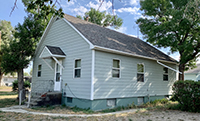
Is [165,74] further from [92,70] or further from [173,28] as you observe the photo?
[92,70]

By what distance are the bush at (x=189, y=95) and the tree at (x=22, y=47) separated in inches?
438

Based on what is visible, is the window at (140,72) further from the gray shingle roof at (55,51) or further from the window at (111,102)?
the gray shingle roof at (55,51)

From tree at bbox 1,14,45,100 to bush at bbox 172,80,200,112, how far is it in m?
11.1

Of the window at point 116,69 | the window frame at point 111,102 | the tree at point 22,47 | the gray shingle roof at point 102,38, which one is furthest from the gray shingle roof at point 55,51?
the window frame at point 111,102

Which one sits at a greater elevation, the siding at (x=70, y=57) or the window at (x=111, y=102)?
the siding at (x=70, y=57)

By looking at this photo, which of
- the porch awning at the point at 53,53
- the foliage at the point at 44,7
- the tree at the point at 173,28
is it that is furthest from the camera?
the tree at the point at 173,28

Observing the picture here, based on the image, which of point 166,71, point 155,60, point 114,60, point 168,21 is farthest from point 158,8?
point 114,60

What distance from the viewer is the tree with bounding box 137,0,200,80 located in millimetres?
12592

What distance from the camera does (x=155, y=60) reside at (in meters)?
14.1

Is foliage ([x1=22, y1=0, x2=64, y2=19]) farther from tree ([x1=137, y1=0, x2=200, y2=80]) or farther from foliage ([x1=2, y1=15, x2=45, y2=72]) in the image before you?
tree ([x1=137, y1=0, x2=200, y2=80])

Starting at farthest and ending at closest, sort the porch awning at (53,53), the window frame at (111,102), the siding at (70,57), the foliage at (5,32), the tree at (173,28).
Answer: the foliage at (5,32) → the tree at (173,28) → the porch awning at (53,53) → the window frame at (111,102) → the siding at (70,57)

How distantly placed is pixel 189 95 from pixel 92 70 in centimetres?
552

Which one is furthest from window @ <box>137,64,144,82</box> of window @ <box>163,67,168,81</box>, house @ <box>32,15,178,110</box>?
window @ <box>163,67,168,81</box>

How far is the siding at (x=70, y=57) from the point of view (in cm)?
1010
